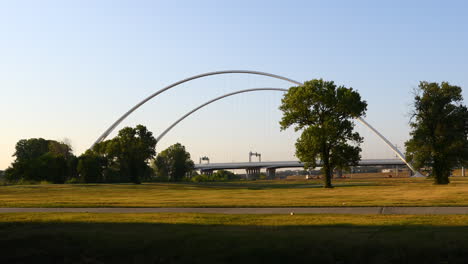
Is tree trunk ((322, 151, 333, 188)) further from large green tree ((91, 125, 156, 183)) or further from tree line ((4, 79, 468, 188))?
large green tree ((91, 125, 156, 183))

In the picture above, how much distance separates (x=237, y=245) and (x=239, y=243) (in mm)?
211

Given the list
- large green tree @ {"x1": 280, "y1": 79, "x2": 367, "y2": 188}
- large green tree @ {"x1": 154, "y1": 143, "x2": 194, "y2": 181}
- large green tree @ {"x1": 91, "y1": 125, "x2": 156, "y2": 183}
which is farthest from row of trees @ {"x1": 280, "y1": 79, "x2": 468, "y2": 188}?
large green tree @ {"x1": 154, "y1": 143, "x2": 194, "y2": 181}

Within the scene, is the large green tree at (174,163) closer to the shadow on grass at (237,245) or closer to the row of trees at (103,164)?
the row of trees at (103,164)

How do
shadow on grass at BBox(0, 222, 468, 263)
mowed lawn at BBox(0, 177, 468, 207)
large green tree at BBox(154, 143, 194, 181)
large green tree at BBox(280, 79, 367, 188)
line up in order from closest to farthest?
shadow on grass at BBox(0, 222, 468, 263) → mowed lawn at BBox(0, 177, 468, 207) → large green tree at BBox(280, 79, 367, 188) → large green tree at BBox(154, 143, 194, 181)

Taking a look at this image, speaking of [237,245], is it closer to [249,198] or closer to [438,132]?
[249,198]

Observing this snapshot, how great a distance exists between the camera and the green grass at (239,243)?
11.9 metres

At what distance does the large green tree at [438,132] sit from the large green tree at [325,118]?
8240 mm

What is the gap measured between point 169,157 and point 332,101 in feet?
241

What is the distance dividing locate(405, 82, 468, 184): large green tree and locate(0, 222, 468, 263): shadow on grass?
1893 inches

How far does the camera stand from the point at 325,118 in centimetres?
5731

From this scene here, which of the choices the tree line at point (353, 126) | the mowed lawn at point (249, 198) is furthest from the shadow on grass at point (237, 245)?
the tree line at point (353, 126)

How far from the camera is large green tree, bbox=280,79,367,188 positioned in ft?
186

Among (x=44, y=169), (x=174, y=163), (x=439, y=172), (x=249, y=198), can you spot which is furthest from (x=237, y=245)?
(x=174, y=163)

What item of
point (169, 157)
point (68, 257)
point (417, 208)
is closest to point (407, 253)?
point (68, 257)
